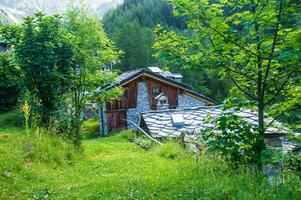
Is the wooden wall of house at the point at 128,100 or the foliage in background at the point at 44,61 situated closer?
the foliage in background at the point at 44,61

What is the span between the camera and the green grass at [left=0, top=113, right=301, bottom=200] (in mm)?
4871

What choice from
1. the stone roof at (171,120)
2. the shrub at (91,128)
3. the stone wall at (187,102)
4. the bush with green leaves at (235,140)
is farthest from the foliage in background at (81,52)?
the stone wall at (187,102)

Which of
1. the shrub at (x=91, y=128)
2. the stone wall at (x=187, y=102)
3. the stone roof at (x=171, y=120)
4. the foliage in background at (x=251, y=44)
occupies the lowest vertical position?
the shrub at (x=91, y=128)

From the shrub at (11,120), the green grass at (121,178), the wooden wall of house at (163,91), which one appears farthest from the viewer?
the wooden wall of house at (163,91)

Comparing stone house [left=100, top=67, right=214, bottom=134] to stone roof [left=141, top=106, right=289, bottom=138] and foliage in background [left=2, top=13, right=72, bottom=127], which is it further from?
foliage in background [left=2, top=13, right=72, bottom=127]

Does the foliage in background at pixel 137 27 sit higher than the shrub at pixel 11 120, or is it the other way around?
the foliage in background at pixel 137 27

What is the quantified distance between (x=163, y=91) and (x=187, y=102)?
99.4 inches

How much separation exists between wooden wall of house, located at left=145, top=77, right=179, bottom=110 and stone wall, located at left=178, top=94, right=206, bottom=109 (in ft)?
1.36

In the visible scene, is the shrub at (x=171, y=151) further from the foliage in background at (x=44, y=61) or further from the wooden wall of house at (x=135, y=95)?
the wooden wall of house at (x=135, y=95)

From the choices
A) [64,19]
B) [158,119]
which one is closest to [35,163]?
[64,19]

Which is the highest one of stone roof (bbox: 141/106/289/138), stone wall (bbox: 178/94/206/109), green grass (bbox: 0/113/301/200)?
stone wall (bbox: 178/94/206/109)

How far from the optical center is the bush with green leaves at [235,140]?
5.59 m

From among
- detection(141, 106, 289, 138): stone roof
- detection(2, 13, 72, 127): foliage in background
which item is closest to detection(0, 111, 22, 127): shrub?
detection(2, 13, 72, 127): foliage in background

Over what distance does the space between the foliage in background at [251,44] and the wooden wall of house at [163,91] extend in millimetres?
20802
